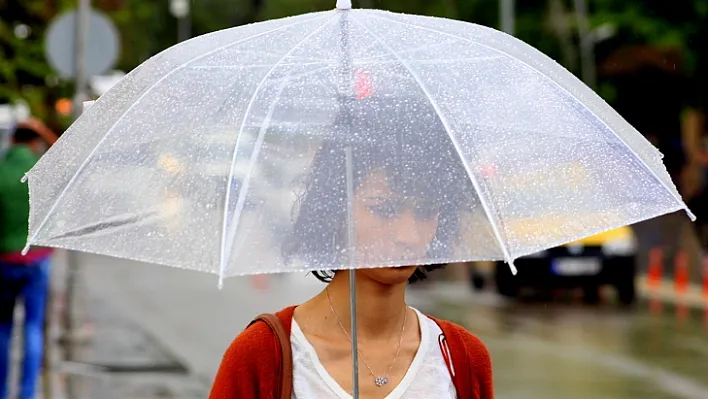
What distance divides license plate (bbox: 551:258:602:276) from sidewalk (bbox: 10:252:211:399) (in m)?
5.86

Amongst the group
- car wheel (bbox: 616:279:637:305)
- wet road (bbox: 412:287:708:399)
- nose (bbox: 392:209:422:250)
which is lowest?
wet road (bbox: 412:287:708:399)

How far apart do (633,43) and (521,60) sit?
30743mm

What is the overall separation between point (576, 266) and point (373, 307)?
623 inches

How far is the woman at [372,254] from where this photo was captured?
10.3 feet

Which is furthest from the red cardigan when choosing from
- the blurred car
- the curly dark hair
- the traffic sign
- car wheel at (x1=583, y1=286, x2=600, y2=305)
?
car wheel at (x1=583, y1=286, x2=600, y2=305)

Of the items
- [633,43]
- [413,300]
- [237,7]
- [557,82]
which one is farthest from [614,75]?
[237,7]

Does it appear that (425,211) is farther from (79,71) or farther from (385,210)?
(79,71)

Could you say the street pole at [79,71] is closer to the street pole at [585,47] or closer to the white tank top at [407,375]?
the white tank top at [407,375]

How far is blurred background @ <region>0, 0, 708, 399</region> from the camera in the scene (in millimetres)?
11992

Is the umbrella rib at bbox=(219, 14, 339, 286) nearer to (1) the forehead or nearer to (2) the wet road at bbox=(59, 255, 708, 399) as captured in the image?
(1) the forehead

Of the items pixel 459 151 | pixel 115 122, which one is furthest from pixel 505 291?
pixel 459 151

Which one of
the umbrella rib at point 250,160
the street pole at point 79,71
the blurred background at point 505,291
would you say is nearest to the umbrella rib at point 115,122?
the umbrella rib at point 250,160

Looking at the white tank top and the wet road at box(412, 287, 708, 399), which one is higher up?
the white tank top

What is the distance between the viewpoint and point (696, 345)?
47.0 ft
